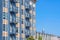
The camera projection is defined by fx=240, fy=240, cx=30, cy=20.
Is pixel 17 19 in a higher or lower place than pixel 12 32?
higher

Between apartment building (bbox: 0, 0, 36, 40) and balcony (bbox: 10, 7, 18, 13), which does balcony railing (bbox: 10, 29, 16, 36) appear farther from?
balcony (bbox: 10, 7, 18, 13)

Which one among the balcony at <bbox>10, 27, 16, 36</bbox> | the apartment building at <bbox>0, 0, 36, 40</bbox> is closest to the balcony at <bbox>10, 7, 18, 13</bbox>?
the apartment building at <bbox>0, 0, 36, 40</bbox>

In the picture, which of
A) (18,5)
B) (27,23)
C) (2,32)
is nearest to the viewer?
(2,32)

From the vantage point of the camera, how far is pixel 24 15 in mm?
67375

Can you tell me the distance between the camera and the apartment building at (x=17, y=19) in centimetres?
5316

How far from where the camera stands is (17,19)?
61.6 meters

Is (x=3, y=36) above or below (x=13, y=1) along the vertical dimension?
below

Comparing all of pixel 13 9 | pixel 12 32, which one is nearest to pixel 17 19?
pixel 13 9

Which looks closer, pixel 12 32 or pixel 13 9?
pixel 12 32

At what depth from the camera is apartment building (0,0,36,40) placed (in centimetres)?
5316

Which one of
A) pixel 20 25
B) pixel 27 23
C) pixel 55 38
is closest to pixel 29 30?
pixel 27 23

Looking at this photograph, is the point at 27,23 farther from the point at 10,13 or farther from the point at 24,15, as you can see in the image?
the point at 10,13

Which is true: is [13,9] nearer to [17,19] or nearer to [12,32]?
[17,19]

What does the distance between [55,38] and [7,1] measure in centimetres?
4451
